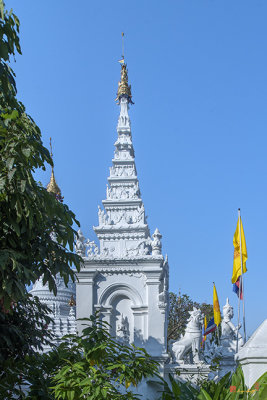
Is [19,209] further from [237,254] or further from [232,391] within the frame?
[237,254]

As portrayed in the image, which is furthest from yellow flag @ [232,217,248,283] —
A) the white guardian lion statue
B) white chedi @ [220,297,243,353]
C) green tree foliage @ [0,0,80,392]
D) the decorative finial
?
the decorative finial

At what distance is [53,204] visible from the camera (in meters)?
6.41

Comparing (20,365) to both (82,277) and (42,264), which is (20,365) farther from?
(82,277)

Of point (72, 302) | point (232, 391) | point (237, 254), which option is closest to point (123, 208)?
point (237, 254)

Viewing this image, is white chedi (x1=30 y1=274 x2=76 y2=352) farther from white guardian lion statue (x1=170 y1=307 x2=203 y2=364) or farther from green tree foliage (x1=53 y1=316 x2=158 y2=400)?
green tree foliage (x1=53 y1=316 x2=158 y2=400)

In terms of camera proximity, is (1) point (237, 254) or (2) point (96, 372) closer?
(2) point (96, 372)

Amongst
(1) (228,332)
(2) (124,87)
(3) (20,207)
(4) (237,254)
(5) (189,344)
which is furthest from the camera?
(2) (124,87)

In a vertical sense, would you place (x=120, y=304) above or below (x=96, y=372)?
above

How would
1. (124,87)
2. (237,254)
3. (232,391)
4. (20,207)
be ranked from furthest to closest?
(124,87)
(237,254)
(20,207)
(232,391)

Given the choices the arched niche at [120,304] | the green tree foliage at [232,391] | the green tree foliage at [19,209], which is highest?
the arched niche at [120,304]

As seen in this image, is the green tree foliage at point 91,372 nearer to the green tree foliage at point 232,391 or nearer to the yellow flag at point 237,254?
the green tree foliage at point 232,391

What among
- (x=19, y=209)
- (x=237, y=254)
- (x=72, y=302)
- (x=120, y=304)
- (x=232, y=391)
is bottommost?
(x=232, y=391)

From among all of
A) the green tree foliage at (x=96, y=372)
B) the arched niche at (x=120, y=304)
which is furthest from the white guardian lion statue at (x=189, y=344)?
the green tree foliage at (x=96, y=372)

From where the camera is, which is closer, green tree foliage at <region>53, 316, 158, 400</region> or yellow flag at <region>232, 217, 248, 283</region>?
green tree foliage at <region>53, 316, 158, 400</region>
